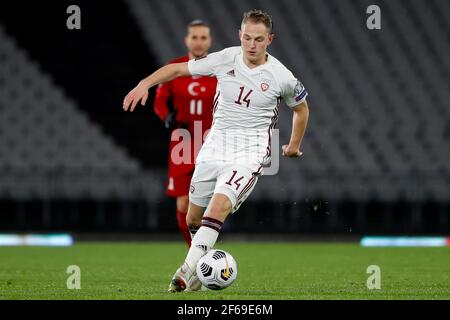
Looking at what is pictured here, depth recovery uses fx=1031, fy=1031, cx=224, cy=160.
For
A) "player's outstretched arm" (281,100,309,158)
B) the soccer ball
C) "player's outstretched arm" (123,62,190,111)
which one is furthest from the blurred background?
the soccer ball

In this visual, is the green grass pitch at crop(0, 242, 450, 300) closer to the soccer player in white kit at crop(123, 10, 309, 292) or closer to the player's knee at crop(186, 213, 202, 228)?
the player's knee at crop(186, 213, 202, 228)

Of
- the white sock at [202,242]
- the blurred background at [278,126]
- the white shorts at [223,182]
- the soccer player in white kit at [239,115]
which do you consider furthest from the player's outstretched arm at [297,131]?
the blurred background at [278,126]

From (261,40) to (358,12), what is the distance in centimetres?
1395

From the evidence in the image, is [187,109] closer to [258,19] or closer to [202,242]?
[258,19]

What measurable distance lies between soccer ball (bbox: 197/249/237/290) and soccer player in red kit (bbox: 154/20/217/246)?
245 cm

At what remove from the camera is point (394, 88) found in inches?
789

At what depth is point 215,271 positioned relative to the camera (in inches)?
271

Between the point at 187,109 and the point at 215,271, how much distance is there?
3.01m

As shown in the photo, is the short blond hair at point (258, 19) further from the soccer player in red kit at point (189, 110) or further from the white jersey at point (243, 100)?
the soccer player in red kit at point (189, 110)

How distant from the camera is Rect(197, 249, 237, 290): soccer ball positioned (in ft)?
22.6

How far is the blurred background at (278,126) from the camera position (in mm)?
17156
